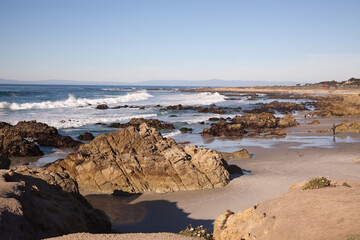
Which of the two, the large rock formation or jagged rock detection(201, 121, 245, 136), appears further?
jagged rock detection(201, 121, 245, 136)

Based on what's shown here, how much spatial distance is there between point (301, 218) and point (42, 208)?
5313 millimetres

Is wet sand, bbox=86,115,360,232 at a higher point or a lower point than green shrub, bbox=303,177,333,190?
lower

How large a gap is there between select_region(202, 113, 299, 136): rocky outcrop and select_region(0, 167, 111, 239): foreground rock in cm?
1953

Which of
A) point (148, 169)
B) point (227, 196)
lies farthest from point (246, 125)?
point (227, 196)

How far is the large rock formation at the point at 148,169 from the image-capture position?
12.6 metres

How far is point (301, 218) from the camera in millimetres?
6566

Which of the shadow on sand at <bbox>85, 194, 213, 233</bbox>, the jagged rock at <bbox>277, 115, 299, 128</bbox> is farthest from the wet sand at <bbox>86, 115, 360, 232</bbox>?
the jagged rock at <bbox>277, 115, 299, 128</bbox>

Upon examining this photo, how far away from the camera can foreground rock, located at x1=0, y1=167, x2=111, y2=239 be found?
559 cm

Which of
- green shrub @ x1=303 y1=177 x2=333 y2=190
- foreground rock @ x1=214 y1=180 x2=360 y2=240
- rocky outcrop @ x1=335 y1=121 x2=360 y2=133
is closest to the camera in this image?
foreground rock @ x1=214 y1=180 x2=360 y2=240

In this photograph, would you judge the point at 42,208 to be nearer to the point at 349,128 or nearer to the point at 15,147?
the point at 15,147

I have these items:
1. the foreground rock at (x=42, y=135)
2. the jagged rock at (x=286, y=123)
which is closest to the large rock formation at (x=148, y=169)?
the foreground rock at (x=42, y=135)

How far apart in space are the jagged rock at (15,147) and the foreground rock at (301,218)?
48.1 feet

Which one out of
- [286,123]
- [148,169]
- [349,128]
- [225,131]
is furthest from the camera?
[286,123]

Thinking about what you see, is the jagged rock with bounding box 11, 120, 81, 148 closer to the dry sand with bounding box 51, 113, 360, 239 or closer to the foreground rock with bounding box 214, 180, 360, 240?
the dry sand with bounding box 51, 113, 360, 239
